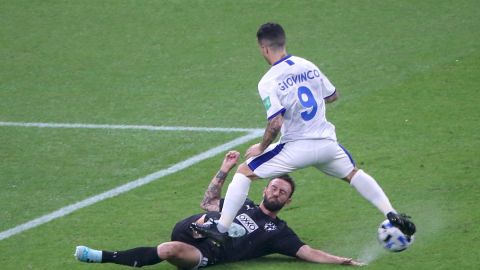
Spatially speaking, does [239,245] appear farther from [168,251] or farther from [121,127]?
[121,127]

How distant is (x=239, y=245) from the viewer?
30.9ft

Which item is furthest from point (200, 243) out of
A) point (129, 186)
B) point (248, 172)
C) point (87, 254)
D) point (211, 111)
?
point (211, 111)

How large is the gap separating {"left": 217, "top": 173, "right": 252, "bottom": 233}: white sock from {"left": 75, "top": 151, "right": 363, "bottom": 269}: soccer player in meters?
0.19

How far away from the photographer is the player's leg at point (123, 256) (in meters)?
9.25

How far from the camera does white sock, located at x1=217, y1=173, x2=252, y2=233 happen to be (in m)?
9.08

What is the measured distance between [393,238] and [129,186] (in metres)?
3.95

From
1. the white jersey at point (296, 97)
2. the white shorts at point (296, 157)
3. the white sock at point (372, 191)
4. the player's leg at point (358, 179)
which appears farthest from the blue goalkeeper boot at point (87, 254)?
the white sock at point (372, 191)

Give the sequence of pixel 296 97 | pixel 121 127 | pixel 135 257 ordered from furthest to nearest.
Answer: pixel 121 127, pixel 135 257, pixel 296 97

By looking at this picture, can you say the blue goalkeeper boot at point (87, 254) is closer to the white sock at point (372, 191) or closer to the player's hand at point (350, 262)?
the player's hand at point (350, 262)

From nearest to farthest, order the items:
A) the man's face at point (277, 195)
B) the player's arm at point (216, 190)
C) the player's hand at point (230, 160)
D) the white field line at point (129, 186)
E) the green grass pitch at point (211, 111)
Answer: the man's face at point (277, 195) → the player's arm at point (216, 190) → the player's hand at point (230, 160) → the green grass pitch at point (211, 111) → the white field line at point (129, 186)

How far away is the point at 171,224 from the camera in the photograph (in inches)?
415

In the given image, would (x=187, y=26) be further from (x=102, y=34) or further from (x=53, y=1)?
(x=53, y=1)

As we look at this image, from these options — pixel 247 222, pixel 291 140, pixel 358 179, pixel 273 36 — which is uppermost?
pixel 273 36

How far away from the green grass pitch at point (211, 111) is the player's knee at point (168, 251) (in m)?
0.40
